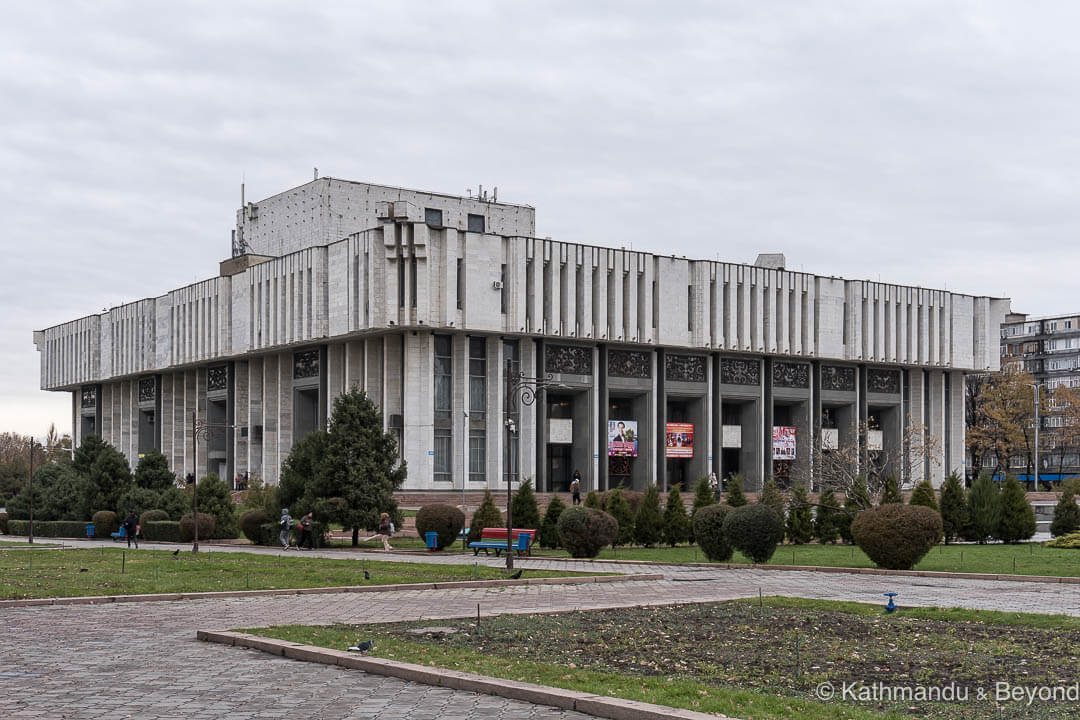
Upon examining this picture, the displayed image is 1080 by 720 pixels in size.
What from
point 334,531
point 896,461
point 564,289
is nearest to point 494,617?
point 334,531

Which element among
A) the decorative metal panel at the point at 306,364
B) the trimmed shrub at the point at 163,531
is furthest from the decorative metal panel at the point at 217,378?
the trimmed shrub at the point at 163,531

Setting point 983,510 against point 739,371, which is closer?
point 983,510

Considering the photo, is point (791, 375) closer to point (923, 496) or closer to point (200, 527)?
point (923, 496)

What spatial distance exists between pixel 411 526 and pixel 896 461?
3616 centimetres

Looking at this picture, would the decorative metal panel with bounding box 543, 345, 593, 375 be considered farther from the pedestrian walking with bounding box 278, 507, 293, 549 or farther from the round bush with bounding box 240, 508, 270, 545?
the pedestrian walking with bounding box 278, 507, 293, 549

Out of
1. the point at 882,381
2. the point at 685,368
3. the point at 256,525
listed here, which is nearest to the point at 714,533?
the point at 256,525

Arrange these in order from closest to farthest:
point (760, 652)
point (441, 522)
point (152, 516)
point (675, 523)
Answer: point (760, 652)
point (441, 522)
point (675, 523)
point (152, 516)

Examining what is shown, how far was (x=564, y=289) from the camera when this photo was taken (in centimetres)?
6297

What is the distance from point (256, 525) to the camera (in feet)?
132

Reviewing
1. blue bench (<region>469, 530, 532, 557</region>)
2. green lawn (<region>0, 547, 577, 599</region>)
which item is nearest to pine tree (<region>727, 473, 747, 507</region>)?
blue bench (<region>469, 530, 532, 557</region>)

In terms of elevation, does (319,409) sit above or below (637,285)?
below

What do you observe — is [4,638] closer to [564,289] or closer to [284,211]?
[564,289]

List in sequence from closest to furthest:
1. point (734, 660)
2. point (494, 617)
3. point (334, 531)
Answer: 1. point (734, 660)
2. point (494, 617)
3. point (334, 531)

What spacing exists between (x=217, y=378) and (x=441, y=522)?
43578 mm
